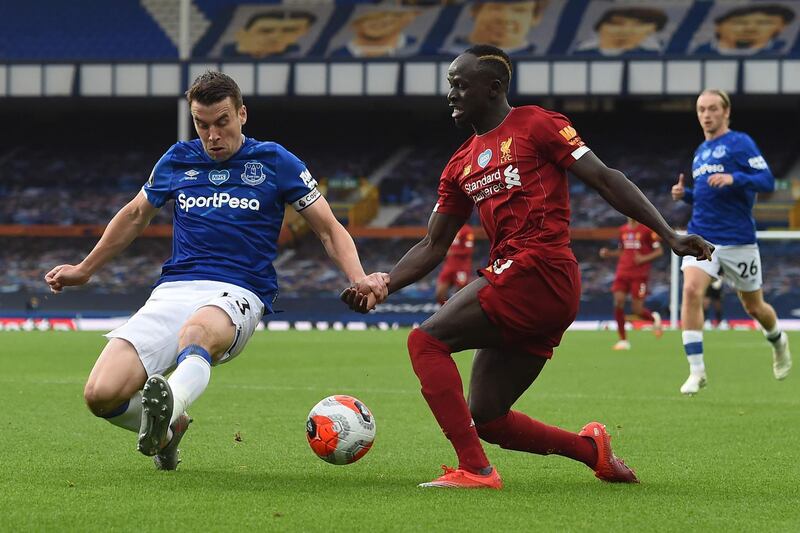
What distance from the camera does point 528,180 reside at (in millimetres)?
5668

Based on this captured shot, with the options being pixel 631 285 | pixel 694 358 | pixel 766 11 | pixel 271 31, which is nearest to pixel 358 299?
pixel 694 358

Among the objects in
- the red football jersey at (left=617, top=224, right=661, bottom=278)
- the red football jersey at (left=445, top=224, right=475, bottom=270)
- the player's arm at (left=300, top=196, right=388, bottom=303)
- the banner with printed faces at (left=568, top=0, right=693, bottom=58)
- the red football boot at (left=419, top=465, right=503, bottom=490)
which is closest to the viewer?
the red football boot at (left=419, top=465, right=503, bottom=490)

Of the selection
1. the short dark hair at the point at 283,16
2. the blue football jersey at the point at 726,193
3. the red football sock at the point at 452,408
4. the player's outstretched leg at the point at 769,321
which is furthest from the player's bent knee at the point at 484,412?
the short dark hair at the point at 283,16

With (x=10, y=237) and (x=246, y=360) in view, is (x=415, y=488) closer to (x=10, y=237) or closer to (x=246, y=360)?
(x=246, y=360)

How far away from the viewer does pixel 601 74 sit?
37.1 m

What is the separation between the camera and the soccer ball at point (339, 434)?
239 inches

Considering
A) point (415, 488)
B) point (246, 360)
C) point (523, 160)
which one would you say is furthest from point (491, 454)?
point (246, 360)

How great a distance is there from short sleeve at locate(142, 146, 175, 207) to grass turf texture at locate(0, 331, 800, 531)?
1.29m

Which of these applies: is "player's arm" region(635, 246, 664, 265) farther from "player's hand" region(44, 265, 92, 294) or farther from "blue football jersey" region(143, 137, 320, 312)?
"player's hand" region(44, 265, 92, 294)

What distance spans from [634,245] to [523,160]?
1544 cm

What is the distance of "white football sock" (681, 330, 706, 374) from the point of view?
1108 centimetres

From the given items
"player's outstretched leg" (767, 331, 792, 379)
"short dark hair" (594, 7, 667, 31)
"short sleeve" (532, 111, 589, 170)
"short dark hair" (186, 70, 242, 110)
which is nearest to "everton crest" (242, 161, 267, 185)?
"short dark hair" (186, 70, 242, 110)

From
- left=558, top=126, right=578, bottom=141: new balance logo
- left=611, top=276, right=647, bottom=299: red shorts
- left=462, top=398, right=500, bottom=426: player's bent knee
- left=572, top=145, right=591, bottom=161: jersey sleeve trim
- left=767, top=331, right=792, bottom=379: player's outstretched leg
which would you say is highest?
left=558, top=126, right=578, bottom=141: new balance logo

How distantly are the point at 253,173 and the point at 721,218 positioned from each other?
6087 millimetres
